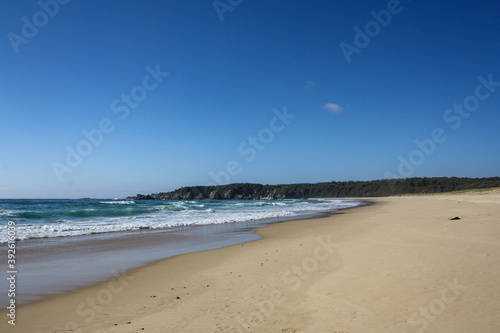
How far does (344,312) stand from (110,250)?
30.1 ft

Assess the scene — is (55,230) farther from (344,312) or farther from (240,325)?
(344,312)

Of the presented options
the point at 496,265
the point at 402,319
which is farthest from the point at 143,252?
the point at 496,265

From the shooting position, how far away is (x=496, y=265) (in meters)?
6.01

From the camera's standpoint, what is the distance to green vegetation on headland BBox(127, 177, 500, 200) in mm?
100331
